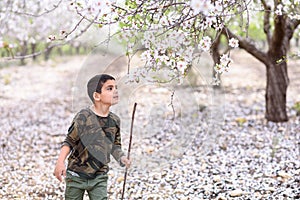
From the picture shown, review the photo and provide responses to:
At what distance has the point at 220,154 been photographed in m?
4.89

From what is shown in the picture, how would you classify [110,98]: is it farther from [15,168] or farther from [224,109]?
[224,109]

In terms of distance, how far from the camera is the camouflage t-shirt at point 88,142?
274cm

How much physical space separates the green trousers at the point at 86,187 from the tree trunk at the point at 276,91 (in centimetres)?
356

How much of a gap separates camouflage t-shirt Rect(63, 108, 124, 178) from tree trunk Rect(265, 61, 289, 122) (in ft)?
11.4

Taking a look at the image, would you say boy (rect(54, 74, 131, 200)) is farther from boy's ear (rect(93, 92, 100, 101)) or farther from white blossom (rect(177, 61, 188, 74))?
white blossom (rect(177, 61, 188, 74))

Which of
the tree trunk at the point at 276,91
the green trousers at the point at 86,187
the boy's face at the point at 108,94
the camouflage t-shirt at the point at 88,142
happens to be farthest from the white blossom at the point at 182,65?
the tree trunk at the point at 276,91

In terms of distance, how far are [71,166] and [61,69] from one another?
11.1 metres

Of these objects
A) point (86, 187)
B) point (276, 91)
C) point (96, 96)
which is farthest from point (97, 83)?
point (276, 91)

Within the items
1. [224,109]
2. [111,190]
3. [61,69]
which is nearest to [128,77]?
[111,190]

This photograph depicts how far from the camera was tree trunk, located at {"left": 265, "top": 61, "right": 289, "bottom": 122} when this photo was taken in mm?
5719

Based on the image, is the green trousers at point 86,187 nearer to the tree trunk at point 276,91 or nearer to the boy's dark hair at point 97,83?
the boy's dark hair at point 97,83

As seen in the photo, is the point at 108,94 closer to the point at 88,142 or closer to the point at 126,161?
the point at 88,142

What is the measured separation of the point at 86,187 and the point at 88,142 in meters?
0.28

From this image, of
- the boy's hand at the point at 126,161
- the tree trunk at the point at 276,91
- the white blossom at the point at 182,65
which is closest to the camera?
the white blossom at the point at 182,65
